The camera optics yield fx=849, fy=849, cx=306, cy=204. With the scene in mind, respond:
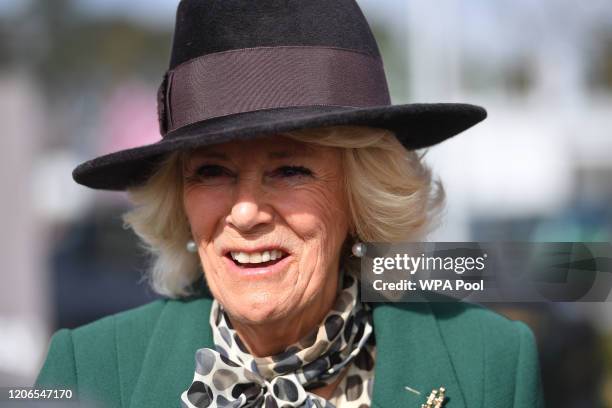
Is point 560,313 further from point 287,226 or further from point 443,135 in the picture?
point 287,226

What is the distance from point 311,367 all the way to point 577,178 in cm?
2324

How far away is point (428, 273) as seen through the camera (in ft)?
7.62

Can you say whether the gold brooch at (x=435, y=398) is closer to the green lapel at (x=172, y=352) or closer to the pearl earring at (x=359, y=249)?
the pearl earring at (x=359, y=249)

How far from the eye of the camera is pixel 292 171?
7.59 ft

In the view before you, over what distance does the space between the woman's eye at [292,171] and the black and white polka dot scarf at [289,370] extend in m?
0.45

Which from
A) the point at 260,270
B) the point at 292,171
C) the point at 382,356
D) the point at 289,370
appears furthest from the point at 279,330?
the point at 292,171

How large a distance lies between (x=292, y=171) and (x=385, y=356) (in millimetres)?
637

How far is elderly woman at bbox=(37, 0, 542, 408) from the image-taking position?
2209 millimetres

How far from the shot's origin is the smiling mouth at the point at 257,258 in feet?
7.45

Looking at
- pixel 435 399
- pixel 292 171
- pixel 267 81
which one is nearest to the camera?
pixel 267 81

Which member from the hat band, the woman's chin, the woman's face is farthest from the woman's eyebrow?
the woman's chin

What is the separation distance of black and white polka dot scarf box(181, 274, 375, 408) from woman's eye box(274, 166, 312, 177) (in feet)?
1.49

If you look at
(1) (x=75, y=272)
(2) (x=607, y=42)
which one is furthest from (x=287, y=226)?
(2) (x=607, y=42)

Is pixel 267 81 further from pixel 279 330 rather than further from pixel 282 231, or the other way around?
pixel 279 330
